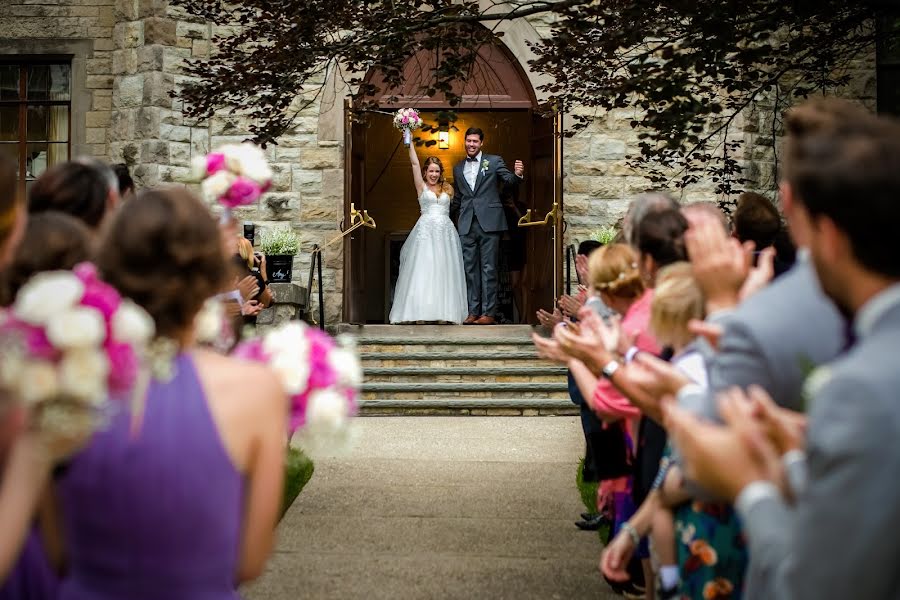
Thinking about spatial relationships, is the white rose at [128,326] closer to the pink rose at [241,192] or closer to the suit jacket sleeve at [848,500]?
the suit jacket sleeve at [848,500]

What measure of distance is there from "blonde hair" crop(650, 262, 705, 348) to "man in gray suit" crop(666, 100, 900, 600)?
1.35m

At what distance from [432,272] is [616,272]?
891 cm

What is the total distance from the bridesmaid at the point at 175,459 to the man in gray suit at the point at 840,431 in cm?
78

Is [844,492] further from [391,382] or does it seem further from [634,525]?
[391,382]

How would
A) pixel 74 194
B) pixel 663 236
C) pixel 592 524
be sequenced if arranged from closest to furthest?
pixel 74 194
pixel 663 236
pixel 592 524

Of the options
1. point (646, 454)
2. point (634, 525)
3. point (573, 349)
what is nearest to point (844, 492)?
point (573, 349)

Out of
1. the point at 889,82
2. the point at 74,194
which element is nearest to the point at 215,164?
the point at 74,194

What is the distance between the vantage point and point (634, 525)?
355 centimetres

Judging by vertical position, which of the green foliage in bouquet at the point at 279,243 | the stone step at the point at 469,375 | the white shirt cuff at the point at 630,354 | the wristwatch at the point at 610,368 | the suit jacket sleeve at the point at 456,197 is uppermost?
the suit jacket sleeve at the point at 456,197

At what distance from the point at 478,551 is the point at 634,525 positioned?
2.31 m

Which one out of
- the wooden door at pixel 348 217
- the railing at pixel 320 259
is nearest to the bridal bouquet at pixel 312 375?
the railing at pixel 320 259

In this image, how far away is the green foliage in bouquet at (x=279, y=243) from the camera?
12.2 m

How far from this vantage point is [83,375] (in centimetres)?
159

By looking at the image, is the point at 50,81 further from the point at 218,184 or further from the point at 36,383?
the point at 36,383
